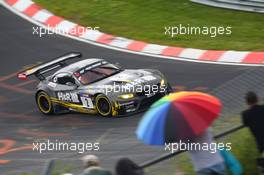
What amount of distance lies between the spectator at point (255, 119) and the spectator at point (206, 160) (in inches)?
39.4

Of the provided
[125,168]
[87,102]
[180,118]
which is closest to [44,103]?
[87,102]

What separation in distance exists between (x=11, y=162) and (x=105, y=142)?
1.96m

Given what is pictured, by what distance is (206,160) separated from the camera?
798cm

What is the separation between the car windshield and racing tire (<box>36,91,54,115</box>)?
1070mm

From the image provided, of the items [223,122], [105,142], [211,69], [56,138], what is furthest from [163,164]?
[211,69]

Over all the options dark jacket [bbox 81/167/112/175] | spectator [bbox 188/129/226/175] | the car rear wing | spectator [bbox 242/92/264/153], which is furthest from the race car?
spectator [bbox 188/129/226/175]

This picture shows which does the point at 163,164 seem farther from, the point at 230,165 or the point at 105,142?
the point at 105,142

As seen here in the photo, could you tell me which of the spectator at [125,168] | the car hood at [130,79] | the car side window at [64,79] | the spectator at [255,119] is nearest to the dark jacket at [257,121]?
the spectator at [255,119]

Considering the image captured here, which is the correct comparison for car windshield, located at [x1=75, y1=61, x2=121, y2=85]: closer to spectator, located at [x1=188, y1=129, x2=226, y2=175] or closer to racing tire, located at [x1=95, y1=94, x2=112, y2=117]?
racing tire, located at [x1=95, y1=94, x2=112, y2=117]

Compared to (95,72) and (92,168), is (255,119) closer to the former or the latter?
(92,168)

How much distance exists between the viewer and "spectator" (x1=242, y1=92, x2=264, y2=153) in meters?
8.84

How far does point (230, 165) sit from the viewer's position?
26.7 ft

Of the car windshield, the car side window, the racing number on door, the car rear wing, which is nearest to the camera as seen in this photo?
the racing number on door

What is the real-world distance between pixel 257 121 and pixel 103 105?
25.4ft
